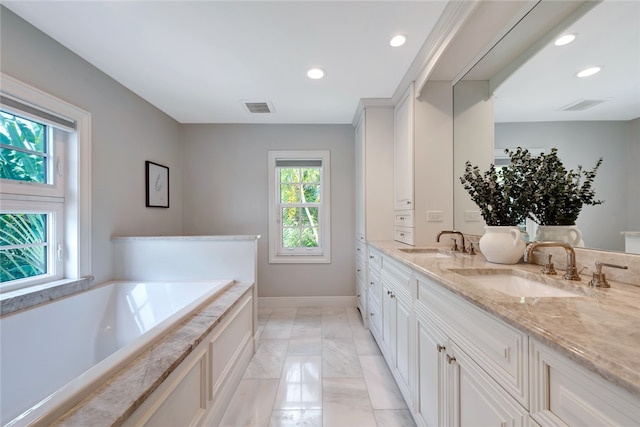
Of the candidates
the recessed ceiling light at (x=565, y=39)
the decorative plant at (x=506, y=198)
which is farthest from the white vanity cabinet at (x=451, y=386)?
the recessed ceiling light at (x=565, y=39)

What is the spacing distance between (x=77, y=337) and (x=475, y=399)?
233 cm

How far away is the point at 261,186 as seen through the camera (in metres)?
3.45

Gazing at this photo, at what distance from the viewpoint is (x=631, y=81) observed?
3.30 feet

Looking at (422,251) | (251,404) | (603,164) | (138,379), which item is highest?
(603,164)

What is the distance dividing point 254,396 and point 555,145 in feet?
7.46

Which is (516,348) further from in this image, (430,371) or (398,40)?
(398,40)

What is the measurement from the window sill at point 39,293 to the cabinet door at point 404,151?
8.59 ft

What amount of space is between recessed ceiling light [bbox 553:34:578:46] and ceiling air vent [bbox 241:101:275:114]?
227 centimetres

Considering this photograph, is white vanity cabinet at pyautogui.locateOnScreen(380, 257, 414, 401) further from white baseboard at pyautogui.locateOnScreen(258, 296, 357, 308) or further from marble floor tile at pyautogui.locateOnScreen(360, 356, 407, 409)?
white baseboard at pyautogui.locateOnScreen(258, 296, 357, 308)

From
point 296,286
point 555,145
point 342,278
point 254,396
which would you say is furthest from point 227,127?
point 555,145

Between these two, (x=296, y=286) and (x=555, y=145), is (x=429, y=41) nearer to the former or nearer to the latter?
(x=555, y=145)

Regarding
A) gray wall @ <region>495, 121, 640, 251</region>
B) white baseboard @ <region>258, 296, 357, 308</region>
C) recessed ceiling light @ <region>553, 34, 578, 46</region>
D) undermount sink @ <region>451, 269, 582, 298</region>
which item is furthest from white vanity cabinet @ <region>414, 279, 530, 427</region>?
white baseboard @ <region>258, 296, 357, 308</region>

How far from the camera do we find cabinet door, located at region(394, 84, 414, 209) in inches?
90.8

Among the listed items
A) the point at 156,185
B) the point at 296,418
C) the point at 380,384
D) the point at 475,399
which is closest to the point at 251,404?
the point at 296,418
